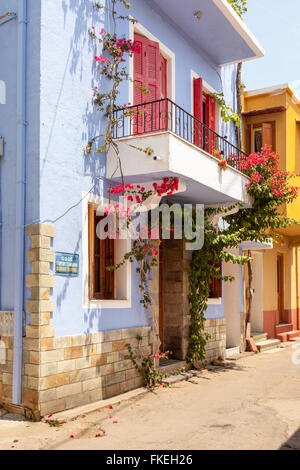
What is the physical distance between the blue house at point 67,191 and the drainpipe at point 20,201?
1 centimetres

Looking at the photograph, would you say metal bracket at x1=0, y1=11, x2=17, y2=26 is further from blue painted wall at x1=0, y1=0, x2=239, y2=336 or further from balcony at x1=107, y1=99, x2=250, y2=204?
→ balcony at x1=107, y1=99, x2=250, y2=204

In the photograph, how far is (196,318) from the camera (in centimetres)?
1027

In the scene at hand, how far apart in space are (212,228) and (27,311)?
461cm

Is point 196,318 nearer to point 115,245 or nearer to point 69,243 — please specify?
point 115,245

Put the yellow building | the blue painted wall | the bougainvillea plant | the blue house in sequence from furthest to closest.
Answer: the yellow building, the bougainvillea plant, the blue painted wall, the blue house

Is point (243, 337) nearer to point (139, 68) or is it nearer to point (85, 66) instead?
point (139, 68)

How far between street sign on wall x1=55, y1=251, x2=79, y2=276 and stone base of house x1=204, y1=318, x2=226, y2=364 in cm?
469

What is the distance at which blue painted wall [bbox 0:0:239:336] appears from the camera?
6.84 meters

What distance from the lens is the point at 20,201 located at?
22.0ft

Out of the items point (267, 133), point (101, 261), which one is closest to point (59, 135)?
point (101, 261)

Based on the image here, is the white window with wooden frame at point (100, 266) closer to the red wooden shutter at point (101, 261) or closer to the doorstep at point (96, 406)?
the red wooden shutter at point (101, 261)

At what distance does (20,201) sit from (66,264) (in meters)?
1.03

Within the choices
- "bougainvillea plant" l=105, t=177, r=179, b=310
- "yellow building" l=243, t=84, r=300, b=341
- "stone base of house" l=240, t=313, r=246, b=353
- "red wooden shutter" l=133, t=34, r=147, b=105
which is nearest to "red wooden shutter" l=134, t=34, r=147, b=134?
"red wooden shutter" l=133, t=34, r=147, b=105

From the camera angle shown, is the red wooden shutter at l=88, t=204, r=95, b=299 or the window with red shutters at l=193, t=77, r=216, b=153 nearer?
the red wooden shutter at l=88, t=204, r=95, b=299
